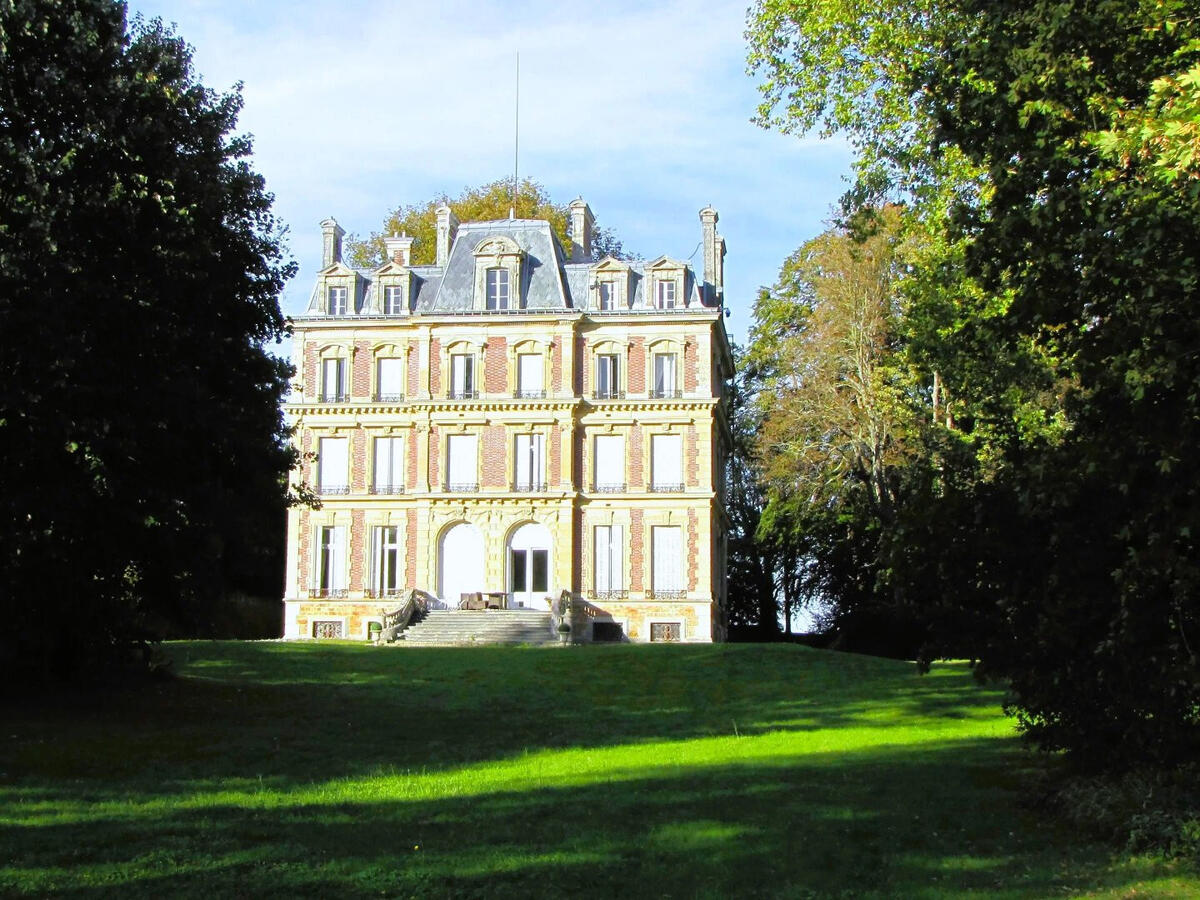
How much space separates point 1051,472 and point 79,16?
12.3 m

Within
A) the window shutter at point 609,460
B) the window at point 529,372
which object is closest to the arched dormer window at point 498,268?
the window at point 529,372

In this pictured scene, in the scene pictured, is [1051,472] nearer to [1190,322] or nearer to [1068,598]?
[1068,598]

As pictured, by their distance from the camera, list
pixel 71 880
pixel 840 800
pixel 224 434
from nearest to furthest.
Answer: pixel 71 880 < pixel 840 800 < pixel 224 434

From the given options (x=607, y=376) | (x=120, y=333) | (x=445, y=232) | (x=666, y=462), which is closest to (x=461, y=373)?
(x=607, y=376)

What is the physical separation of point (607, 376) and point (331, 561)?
1026 cm

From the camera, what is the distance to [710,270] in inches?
1772

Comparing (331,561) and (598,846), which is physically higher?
(331,561)

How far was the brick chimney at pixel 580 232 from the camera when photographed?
45719 millimetres

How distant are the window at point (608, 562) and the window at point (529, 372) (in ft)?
15.7

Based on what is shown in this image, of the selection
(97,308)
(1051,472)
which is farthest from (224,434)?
(1051,472)

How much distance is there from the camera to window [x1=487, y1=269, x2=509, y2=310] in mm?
41969

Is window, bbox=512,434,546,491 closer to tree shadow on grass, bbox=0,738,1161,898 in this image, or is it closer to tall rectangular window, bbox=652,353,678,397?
tall rectangular window, bbox=652,353,678,397

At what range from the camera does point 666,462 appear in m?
41.0

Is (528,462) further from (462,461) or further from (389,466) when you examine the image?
(389,466)
